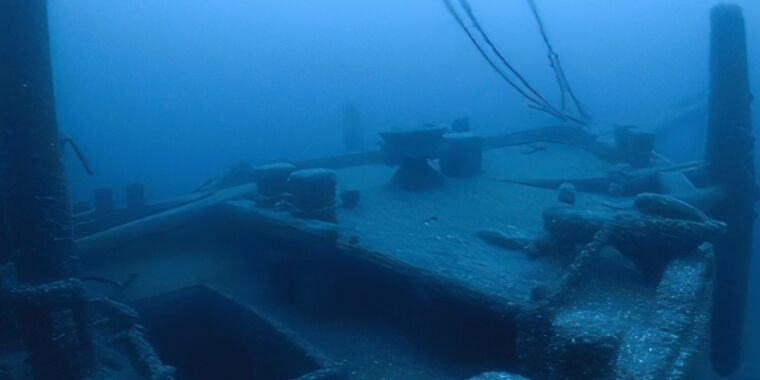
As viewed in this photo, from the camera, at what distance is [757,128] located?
183ft

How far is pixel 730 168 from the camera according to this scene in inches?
318

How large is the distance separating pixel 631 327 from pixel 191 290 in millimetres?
5775

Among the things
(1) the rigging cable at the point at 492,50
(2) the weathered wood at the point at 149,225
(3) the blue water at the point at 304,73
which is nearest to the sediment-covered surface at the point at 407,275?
(2) the weathered wood at the point at 149,225

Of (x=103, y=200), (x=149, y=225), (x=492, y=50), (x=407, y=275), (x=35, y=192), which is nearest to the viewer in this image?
(x=35, y=192)

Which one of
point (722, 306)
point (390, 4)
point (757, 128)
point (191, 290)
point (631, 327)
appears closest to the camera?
point (631, 327)

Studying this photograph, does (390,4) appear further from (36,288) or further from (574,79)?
(36,288)

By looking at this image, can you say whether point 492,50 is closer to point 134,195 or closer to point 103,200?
point 134,195

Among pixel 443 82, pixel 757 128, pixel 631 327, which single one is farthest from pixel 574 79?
pixel 631 327

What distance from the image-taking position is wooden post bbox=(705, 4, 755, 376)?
25.7 ft

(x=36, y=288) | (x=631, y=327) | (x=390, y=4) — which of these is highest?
(x=390, y=4)

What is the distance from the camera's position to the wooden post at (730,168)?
7848 mm

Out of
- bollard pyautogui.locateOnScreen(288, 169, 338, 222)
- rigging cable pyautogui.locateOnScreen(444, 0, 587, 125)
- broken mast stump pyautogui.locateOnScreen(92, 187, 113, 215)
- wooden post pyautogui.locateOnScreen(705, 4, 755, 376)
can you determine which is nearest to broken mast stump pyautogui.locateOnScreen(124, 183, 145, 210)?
broken mast stump pyautogui.locateOnScreen(92, 187, 113, 215)

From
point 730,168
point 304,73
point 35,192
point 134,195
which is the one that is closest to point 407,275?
point 35,192

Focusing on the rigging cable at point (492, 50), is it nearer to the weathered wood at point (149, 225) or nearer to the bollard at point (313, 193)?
the bollard at point (313, 193)
